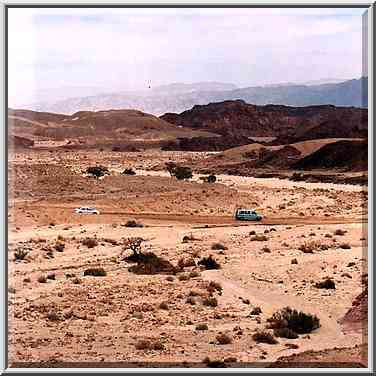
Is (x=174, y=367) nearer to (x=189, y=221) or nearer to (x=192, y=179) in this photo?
(x=189, y=221)

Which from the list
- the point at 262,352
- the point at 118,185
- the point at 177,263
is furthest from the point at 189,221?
the point at 262,352

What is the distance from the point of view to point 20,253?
28.5 ft

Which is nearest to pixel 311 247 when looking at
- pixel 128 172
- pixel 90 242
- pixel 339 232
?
pixel 339 232

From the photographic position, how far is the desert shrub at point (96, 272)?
32.9 feet

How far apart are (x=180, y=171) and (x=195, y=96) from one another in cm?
1233

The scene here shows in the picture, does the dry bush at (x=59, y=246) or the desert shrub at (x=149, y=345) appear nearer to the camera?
the desert shrub at (x=149, y=345)

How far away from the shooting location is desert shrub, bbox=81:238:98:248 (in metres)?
12.3

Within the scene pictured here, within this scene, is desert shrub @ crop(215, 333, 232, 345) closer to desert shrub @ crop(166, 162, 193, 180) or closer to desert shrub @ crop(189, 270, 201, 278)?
desert shrub @ crop(189, 270, 201, 278)

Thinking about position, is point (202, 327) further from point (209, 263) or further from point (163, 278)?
point (209, 263)

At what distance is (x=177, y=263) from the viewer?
38.2 feet

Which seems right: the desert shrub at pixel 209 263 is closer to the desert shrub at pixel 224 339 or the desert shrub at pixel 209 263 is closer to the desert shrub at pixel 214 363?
the desert shrub at pixel 224 339

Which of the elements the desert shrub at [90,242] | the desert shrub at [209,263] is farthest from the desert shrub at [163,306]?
the desert shrub at [90,242]

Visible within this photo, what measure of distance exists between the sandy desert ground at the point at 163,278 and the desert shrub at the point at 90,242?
0.09 ft

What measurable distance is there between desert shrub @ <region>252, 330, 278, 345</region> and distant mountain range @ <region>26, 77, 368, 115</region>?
347cm
